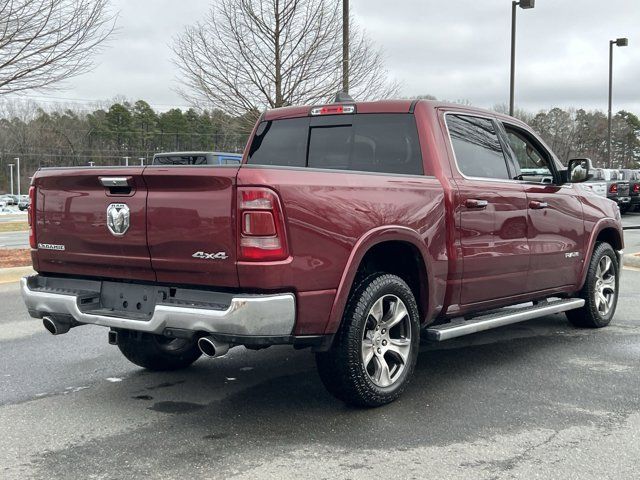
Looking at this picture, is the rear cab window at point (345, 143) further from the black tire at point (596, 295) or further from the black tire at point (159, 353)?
the black tire at point (596, 295)

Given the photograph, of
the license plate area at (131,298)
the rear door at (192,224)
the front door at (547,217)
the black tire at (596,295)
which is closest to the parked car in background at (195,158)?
the black tire at (596,295)

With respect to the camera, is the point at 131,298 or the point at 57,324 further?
the point at 57,324

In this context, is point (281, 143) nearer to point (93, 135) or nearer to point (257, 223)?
point (257, 223)

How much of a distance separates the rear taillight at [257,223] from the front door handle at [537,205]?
107 inches

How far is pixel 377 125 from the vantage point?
524 cm

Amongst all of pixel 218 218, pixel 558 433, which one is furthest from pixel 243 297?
pixel 558 433

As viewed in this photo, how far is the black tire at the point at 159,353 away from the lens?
5141 mm

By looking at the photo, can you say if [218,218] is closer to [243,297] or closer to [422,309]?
[243,297]

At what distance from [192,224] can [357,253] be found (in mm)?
951

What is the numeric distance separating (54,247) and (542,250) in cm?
371

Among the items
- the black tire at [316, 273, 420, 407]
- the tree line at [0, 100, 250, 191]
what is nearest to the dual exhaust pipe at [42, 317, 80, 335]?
the black tire at [316, 273, 420, 407]

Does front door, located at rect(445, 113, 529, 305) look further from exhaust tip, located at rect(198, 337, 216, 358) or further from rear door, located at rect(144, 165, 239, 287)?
exhaust tip, located at rect(198, 337, 216, 358)

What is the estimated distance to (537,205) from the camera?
18.7 feet

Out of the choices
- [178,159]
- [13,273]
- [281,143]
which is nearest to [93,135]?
[178,159]
